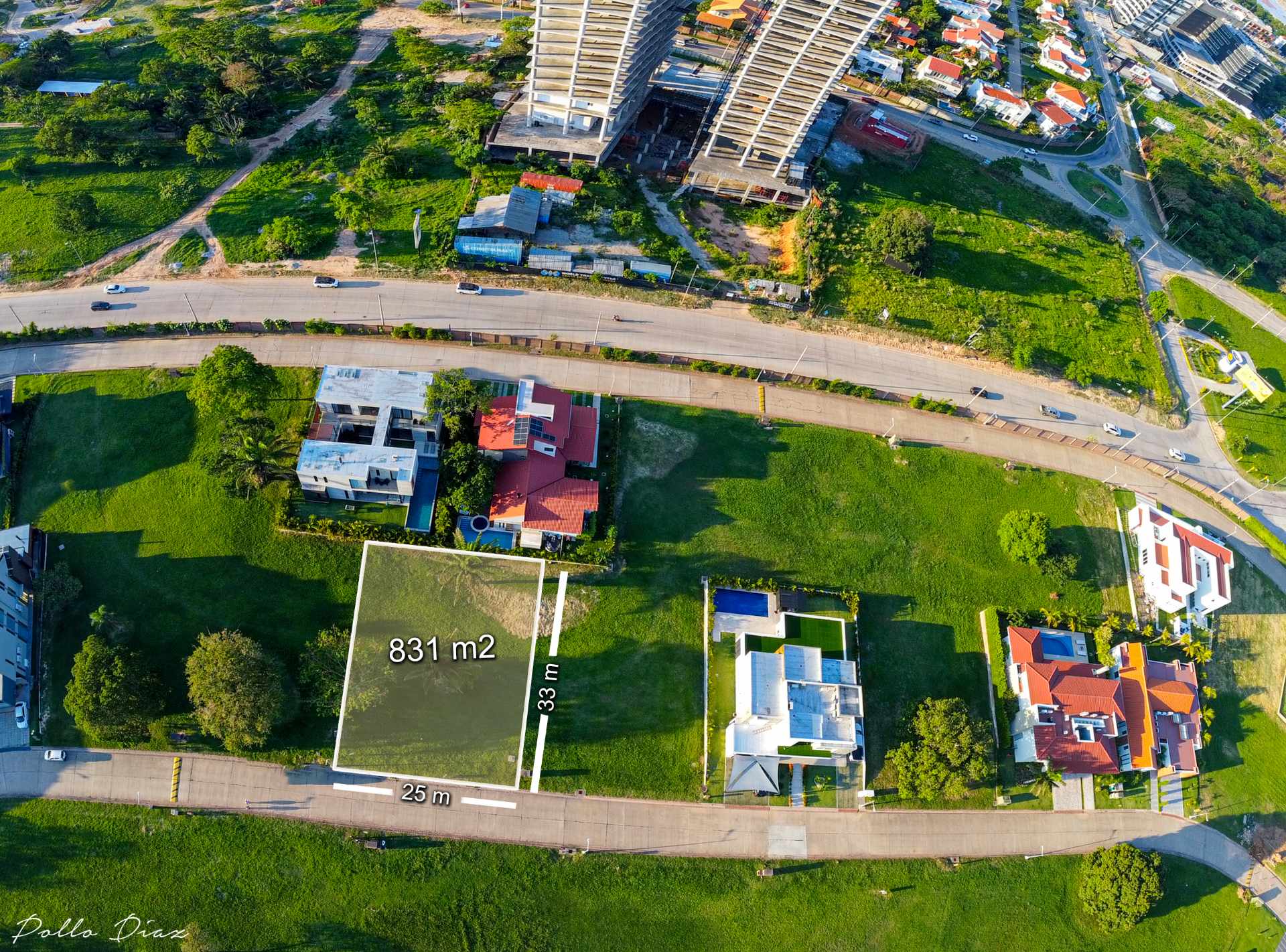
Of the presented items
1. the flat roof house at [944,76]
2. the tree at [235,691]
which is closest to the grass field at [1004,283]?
the flat roof house at [944,76]

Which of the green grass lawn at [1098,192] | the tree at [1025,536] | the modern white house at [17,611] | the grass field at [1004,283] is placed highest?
the green grass lawn at [1098,192]

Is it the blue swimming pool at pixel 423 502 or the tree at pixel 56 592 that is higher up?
the blue swimming pool at pixel 423 502

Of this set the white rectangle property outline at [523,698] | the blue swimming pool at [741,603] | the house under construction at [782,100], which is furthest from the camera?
the house under construction at [782,100]

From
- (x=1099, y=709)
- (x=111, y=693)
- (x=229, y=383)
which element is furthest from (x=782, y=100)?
(x=111, y=693)

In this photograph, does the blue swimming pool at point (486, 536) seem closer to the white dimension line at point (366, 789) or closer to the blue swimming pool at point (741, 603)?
the blue swimming pool at point (741, 603)

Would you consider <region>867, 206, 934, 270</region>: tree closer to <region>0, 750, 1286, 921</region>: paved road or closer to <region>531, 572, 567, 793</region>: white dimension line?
<region>531, 572, 567, 793</region>: white dimension line

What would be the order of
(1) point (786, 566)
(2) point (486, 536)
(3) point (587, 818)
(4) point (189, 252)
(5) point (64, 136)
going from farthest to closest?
(5) point (64, 136) → (4) point (189, 252) → (1) point (786, 566) → (2) point (486, 536) → (3) point (587, 818)

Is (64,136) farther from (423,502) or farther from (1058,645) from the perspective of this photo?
(1058,645)
